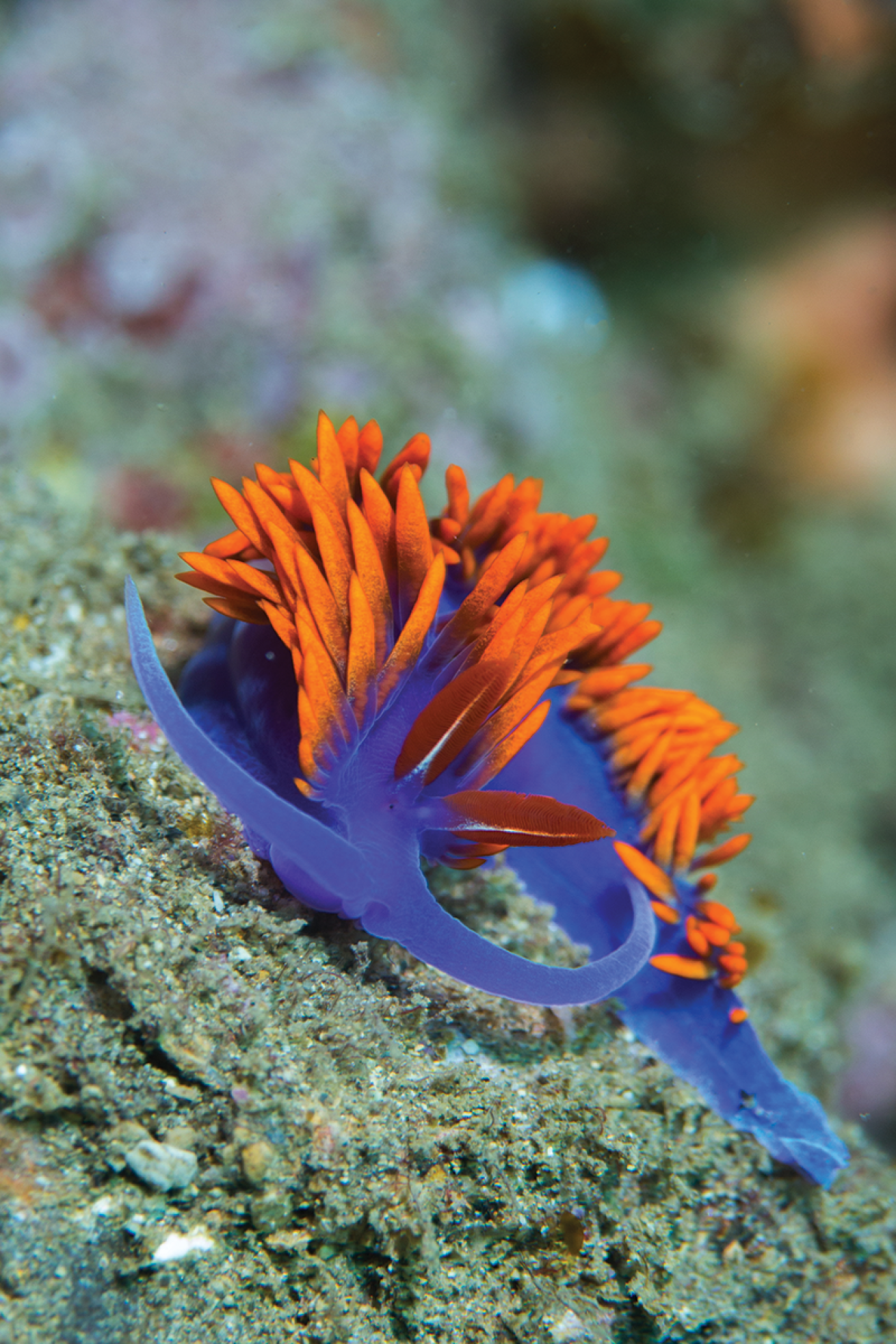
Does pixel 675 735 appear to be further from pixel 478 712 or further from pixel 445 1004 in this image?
pixel 445 1004

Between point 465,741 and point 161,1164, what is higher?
point 465,741

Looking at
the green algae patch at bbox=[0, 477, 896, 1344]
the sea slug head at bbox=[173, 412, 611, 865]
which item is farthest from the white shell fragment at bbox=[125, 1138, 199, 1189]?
the sea slug head at bbox=[173, 412, 611, 865]

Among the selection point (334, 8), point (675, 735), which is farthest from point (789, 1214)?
point (334, 8)

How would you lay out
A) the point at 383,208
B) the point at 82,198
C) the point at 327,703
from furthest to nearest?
the point at 383,208
the point at 82,198
the point at 327,703

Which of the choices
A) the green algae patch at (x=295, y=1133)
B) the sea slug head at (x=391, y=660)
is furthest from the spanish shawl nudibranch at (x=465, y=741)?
the green algae patch at (x=295, y=1133)

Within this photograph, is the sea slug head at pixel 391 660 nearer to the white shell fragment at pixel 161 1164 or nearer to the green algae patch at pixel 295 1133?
the green algae patch at pixel 295 1133

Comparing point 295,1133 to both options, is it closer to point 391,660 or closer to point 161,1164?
point 161,1164

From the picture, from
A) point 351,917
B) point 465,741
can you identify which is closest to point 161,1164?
point 351,917
